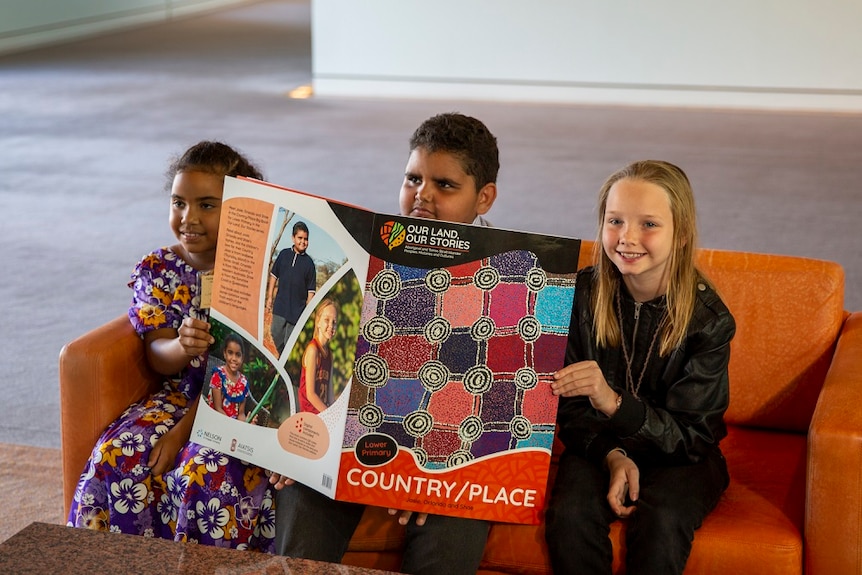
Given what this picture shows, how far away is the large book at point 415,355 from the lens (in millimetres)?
1826

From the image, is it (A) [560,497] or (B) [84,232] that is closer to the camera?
(A) [560,497]

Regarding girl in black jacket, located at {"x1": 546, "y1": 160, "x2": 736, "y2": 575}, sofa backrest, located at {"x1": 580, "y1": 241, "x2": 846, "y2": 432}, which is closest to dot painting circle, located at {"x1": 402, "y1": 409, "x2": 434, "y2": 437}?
girl in black jacket, located at {"x1": 546, "y1": 160, "x2": 736, "y2": 575}

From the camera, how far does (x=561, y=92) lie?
9.22 meters

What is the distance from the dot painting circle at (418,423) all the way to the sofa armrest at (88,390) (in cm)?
66

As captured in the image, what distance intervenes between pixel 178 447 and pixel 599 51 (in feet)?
24.8

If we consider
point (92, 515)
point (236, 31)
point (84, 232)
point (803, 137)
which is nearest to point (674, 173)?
point (92, 515)

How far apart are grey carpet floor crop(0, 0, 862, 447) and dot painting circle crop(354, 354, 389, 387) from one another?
1.65m

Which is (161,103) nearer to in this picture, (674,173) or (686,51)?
(686,51)

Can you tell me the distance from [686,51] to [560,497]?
299 inches

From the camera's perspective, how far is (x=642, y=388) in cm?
205

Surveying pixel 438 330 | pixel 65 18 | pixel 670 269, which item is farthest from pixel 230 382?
pixel 65 18

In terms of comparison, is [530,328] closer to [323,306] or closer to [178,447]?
Result: [323,306]

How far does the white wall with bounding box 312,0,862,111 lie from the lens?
8.62 meters

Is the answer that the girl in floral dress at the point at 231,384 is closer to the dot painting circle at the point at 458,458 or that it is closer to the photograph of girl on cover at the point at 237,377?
the photograph of girl on cover at the point at 237,377
